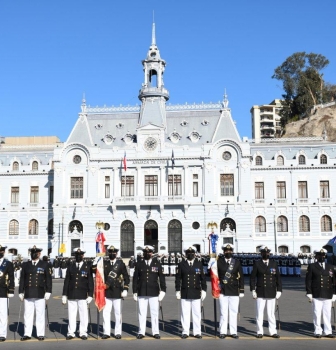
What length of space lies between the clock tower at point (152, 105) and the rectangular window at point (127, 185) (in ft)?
11.5

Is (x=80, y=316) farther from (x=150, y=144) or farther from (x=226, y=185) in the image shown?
(x=150, y=144)

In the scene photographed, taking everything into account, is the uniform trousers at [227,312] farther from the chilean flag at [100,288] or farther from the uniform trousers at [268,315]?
the chilean flag at [100,288]

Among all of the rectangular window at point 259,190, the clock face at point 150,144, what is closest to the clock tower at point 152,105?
the clock face at point 150,144

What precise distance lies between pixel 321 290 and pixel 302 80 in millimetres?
68999

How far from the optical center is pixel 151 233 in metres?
56.1

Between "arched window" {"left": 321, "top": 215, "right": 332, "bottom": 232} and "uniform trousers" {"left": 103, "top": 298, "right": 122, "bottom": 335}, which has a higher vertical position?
"arched window" {"left": 321, "top": 215, "right": 332, "bottom": 232}

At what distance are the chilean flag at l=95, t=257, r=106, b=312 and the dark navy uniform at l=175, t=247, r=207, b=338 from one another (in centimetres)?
200

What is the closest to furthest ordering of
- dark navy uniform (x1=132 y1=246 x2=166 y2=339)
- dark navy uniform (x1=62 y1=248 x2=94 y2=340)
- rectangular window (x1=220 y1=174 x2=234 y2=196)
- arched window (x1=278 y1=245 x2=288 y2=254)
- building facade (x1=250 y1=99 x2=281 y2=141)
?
dark navy uniform (x1=62 y1=248 x2=94 y2=340) → dark navy uniform (x1=132 y1=246 x2=166 y2=339) → rectangular window (x1=220 y1=174 x2=234 y2=196) → arched window (x1=278 y1=245 x2=288 y2=254) → building facade (x1=250 y1=99 x2=281 y2=141)

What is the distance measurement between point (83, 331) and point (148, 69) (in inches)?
1951

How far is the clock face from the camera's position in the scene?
186ft

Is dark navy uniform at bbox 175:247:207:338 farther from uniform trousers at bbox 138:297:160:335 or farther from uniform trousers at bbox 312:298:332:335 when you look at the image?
uniform trousers at bbox 312:298:332:335

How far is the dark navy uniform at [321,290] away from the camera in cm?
1452

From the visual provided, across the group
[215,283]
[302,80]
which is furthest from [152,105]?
[215,283]

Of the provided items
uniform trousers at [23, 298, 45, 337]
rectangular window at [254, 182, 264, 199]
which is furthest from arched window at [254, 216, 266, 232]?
uniform trousers at [23, 298, 45, 337]
